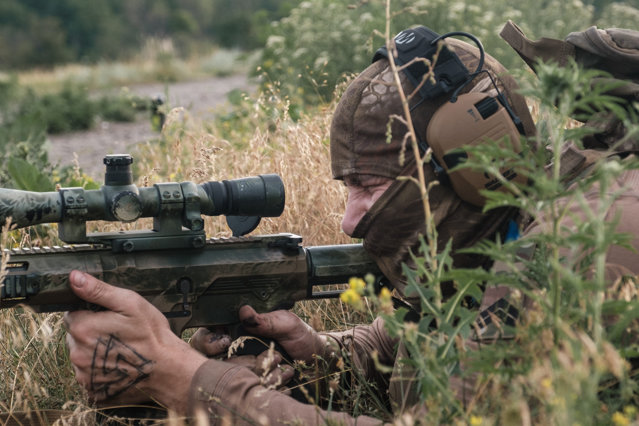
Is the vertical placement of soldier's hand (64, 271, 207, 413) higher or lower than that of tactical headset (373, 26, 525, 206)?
lower

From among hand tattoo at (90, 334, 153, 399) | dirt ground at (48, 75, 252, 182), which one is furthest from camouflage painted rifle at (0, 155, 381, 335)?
dirt ground at (48, 75, 252, 182)

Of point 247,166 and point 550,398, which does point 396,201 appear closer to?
point 550,398

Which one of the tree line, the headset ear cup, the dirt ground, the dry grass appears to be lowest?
the tree line

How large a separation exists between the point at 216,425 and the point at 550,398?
54.8 inches

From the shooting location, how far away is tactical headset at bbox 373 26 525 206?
271cm

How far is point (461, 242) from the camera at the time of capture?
2.91 meters

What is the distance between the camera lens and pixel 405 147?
9.07 ft

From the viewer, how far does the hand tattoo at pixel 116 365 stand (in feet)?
8.80

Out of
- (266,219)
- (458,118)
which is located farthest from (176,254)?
(266,219)

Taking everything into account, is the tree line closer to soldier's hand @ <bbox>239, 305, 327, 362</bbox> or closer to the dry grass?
the dry grass

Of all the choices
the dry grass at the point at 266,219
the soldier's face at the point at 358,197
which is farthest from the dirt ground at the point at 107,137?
the soldier's face at the point at 358,197

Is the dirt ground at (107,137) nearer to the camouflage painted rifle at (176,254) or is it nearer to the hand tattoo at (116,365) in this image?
the camouflage painted rifle at (176,254)

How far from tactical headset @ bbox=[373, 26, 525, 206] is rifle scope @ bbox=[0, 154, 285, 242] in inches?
24.9

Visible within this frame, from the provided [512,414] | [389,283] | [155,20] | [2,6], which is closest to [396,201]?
[389,283]
